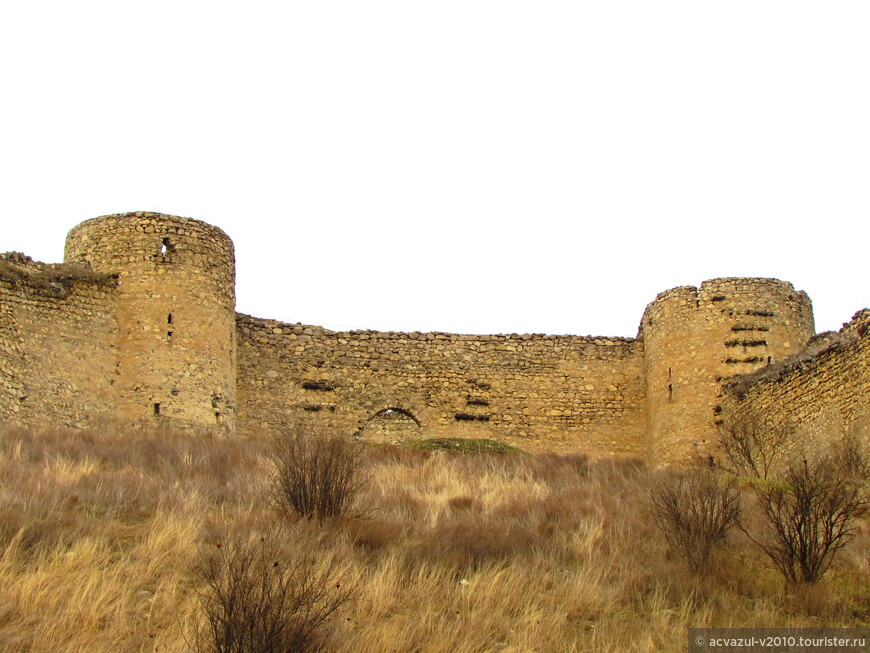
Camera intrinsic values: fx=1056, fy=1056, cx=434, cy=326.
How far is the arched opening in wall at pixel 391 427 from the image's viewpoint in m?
21.2

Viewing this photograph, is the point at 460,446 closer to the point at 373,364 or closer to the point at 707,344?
the point at 373,364

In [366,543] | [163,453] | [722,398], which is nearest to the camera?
[366,543]

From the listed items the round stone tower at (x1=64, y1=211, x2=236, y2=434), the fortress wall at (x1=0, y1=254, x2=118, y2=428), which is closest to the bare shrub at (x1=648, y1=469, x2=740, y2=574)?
the round stone tower at (x1=64, y1=211, x2=236, y2=434)

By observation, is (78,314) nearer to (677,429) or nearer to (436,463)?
(436,463)

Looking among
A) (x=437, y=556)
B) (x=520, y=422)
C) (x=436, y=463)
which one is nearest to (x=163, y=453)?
(x=436, y=463)

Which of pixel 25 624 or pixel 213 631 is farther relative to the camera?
pixel 25 624

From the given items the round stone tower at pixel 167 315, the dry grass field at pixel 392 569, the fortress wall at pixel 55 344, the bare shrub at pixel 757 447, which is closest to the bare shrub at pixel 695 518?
the dry grass field at pixel 392 569

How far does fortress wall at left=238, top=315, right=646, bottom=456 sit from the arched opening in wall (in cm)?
2

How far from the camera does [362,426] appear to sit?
21.1m

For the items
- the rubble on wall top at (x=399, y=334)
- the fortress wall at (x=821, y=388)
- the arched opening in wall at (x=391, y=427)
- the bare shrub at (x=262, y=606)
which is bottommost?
the bare shrub at (x=262, y=606)

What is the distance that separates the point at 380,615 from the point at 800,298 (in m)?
15.9

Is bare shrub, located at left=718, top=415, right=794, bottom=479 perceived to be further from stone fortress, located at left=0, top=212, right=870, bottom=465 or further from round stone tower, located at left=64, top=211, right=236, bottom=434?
round stone tower, located at left=64, top=211, right=236, bottom=434

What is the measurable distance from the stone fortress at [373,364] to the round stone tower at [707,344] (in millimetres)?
30

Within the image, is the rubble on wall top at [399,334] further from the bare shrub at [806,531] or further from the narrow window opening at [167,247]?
the bare shrub at [806,531]
